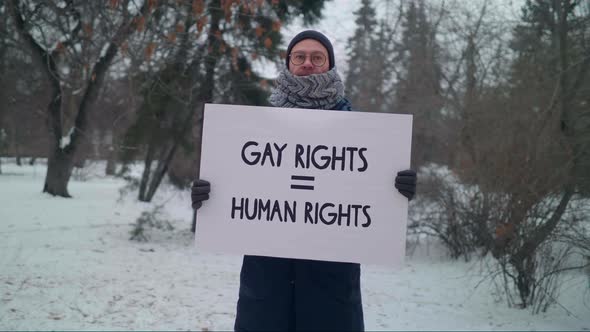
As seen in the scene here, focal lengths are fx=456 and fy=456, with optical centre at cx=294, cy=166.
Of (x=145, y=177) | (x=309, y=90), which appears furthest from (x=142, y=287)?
(x=145, y=177)

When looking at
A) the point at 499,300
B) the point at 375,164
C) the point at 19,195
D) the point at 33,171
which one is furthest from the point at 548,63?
the point at 33,171

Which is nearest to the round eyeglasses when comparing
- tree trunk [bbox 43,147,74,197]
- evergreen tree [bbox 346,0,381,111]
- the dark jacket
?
the dark jacket

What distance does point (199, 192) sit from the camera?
231 centimetres

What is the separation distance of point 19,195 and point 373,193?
4.68 meters

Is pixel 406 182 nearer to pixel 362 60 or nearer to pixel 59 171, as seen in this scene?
pixel 59 171

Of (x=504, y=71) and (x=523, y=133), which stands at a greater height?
(x=504, y=71)

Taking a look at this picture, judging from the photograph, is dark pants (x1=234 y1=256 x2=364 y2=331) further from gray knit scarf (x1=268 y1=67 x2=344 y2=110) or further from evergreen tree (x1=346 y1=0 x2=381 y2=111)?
evergreen tree (x1=346 y1=0 x2=381 y2=111)

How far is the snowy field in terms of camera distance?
14.9 ft

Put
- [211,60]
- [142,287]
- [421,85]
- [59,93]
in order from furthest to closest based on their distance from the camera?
1. [421,85]
2. [211,60]
3. [59,93]
4. [142,287]

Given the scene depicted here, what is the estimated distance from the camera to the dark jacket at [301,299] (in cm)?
207

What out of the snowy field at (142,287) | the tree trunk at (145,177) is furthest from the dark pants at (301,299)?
the tree trunk at (145,177)

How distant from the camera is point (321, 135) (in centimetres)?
Result: 236

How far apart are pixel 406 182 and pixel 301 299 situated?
76cm

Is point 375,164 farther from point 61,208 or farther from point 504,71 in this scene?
point 504,71
